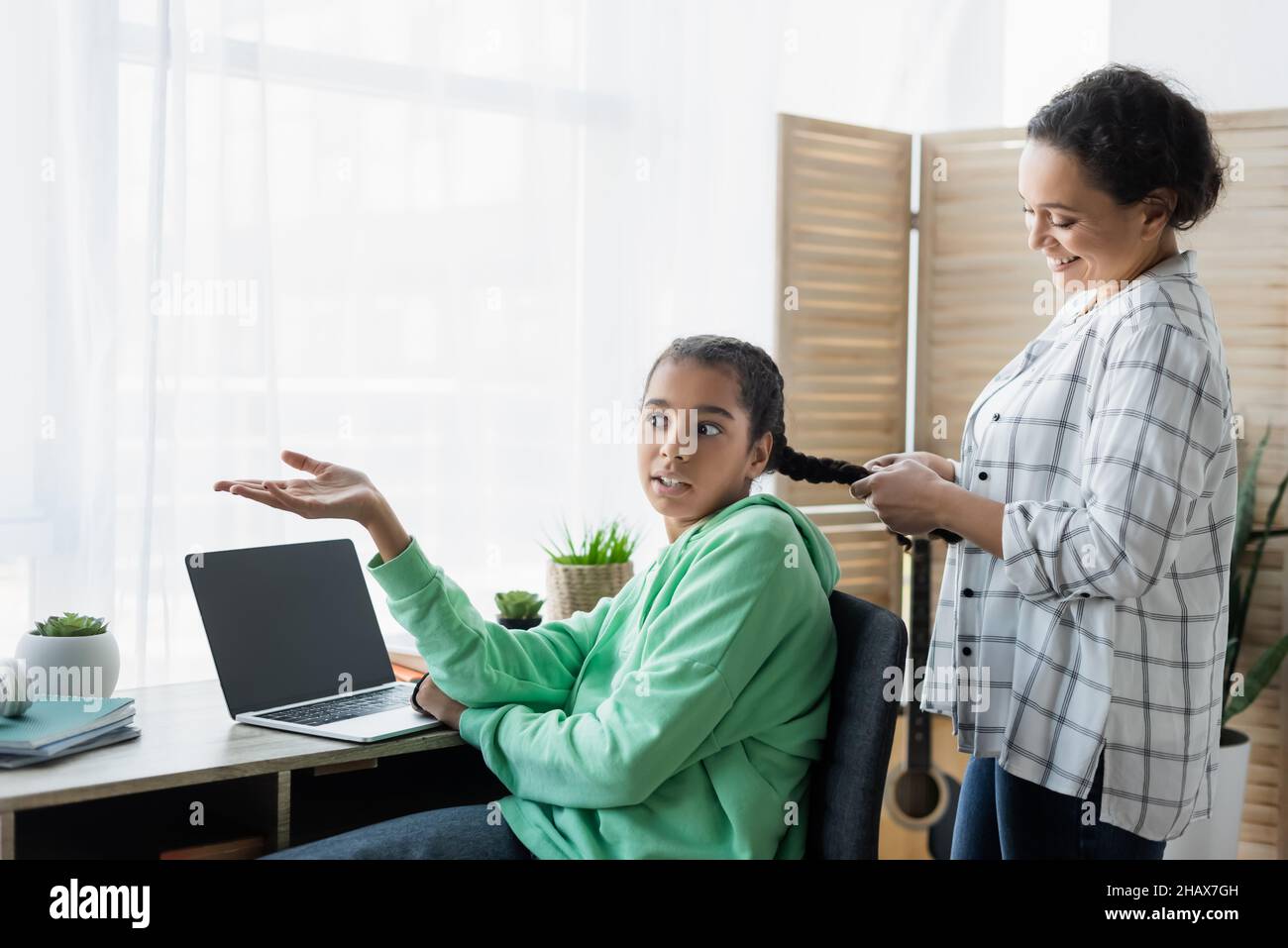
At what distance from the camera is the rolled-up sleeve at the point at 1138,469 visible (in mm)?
1401

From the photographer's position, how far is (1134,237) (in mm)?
1510

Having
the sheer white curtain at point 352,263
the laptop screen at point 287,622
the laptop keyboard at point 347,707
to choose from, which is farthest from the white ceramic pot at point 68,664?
the sheer white curtain at point 352,263

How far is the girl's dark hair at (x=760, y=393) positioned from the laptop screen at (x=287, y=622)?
61 cm

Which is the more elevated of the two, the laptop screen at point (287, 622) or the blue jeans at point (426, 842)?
the laptop screen at point (287, 622)

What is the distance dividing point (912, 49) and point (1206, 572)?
2538 mm

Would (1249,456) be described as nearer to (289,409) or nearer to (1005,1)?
(1005,1)

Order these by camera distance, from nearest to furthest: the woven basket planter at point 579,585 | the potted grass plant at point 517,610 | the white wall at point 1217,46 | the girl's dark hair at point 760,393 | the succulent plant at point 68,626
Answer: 1. the girl's dark hair at point 760,393
2. the succulent plant at point 68,626
3. the potted grass plant at point 517,610
4. the woven basket planter at point 579,585
5. the white wall at point 1217,46

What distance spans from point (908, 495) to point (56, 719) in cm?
115

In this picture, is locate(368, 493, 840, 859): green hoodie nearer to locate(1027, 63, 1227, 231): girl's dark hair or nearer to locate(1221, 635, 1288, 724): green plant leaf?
locate(1027, 63, 1227, 231): girl's dark hair

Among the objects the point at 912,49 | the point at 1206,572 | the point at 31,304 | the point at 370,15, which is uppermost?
the point at 912,49

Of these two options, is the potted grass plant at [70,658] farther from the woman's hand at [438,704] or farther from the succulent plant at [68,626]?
the woman's hand at [438,704]

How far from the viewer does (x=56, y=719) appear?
159 cm

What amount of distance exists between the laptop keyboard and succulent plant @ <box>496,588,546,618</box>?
0.35 metres
